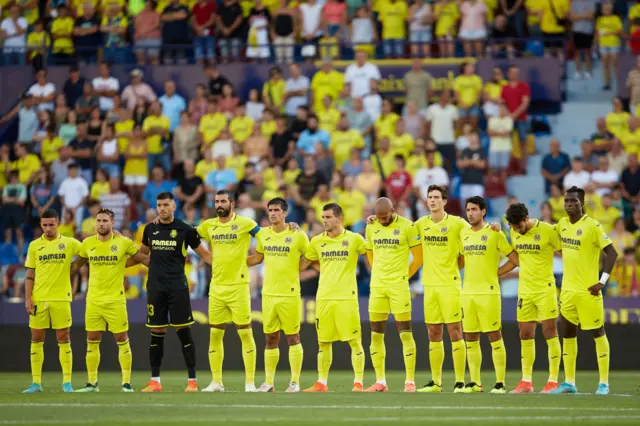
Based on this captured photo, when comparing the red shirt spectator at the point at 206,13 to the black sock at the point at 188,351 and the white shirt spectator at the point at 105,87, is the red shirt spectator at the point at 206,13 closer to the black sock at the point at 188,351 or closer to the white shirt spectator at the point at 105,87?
the white shirt spectator at the point at 105,87

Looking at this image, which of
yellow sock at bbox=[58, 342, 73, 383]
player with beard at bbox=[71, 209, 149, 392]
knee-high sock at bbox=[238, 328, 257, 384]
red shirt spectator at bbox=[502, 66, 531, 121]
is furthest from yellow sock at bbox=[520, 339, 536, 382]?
red shirt spectator at bbox=[502, 66, 531, 121]

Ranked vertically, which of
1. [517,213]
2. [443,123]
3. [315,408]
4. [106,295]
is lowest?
[315,408]

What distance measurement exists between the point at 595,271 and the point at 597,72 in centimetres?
1412

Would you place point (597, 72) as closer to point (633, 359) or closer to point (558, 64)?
point (558, 64)

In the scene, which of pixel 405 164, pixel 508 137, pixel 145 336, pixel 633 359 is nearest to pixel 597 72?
pixel 508 137

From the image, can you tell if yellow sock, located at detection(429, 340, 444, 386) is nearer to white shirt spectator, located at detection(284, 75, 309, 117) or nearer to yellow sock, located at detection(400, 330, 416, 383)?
yellow sock, located at detection(400, 330, 416, 383)

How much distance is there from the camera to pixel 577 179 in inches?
1015

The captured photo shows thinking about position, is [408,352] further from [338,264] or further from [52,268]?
[52,268]

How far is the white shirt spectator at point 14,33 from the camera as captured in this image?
31.3m

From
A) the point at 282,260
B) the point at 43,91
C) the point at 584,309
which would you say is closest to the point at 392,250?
the point at 282,260

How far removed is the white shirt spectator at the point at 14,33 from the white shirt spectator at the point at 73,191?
5698mm

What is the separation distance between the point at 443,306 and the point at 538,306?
1307 mm

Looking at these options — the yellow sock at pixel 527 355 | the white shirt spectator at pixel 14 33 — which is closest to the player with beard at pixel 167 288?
the yellow sock at pixel 527 355

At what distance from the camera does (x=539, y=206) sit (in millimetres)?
26078
